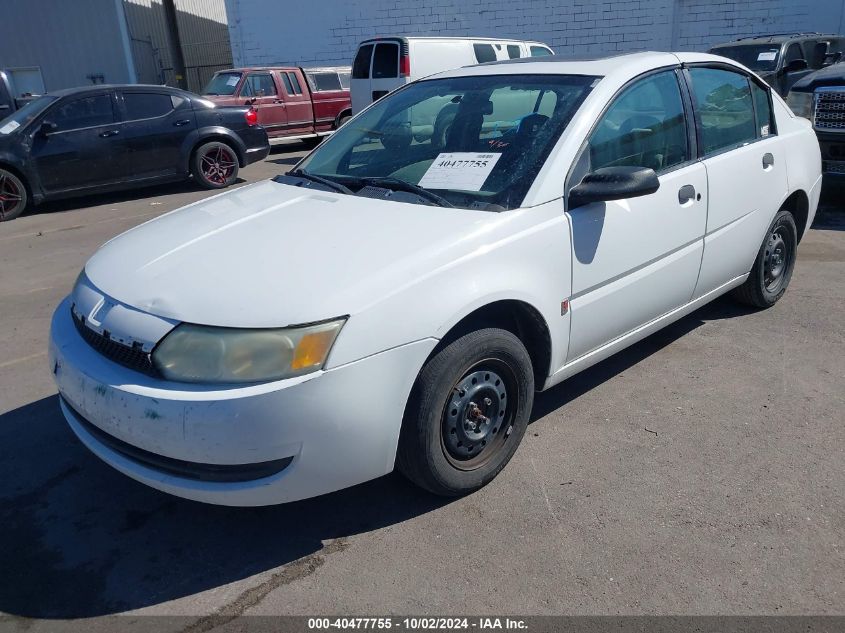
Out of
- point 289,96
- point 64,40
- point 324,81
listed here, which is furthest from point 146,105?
point 64,40

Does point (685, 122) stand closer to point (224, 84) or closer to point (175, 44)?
point (224, 84)

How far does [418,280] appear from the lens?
2.56m

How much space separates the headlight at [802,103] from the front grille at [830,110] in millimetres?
108

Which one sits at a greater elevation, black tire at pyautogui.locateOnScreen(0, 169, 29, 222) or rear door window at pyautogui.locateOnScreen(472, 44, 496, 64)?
rear door window at pyautogui.locateOnScreen(472, 44, 496, 64)

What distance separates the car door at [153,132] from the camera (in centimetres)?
972

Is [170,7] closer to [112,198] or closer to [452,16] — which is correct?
[452,16]

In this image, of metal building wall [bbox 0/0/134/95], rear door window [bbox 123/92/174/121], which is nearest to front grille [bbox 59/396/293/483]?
rear door window [bbox 123/92/174/121]

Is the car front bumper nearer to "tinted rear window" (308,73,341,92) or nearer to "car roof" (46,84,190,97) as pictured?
"car roof" (46,84,190,97)

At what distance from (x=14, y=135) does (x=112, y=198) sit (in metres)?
1.77

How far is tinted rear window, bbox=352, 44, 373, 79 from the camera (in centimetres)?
1305

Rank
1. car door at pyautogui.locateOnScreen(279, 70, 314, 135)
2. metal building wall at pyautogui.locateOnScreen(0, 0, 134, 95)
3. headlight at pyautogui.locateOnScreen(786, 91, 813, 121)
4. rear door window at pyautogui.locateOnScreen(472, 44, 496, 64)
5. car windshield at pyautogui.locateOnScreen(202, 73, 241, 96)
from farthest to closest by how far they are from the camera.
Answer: metal building wall at pyautogui.locateOnScreen(0, 0, 134, 95)
car door at pyautogui.locateOnScreen(279, 70, 314, 135)
car windshield at pyautogui.locateOnScreen(202, 73, 241, 96)
rear door window at pyautogui.locateOnScreen(472, 44, 496, 64)
headlight at pyautogui.locateOnScreen(786, 91, 813, 121)

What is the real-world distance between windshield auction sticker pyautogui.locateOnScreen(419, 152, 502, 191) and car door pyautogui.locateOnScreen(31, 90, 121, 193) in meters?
7.63

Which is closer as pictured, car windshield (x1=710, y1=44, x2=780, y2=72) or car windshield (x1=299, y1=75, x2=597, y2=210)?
car windshield (x1=299, y1=75, x2=597, y2=210)

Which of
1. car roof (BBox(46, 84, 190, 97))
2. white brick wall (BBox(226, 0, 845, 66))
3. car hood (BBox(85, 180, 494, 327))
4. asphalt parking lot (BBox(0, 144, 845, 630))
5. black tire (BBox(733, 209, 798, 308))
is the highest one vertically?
white brick wall (BBox(226, 0, 845, 66))
